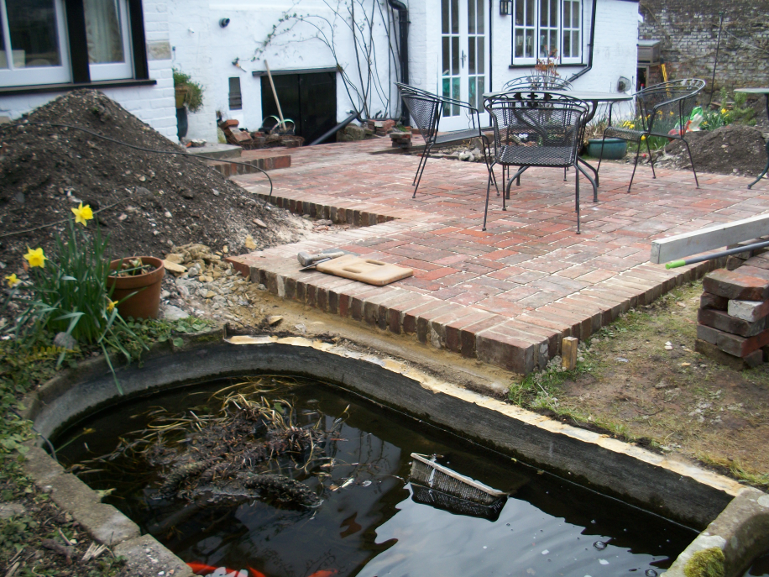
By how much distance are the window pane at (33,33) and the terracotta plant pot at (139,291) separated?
363 centimetres

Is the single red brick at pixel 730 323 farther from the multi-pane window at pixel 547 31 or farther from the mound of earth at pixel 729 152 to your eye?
the multi-pane window at pixel 547 31

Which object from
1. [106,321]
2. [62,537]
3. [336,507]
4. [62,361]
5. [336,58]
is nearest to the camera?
[62,537]

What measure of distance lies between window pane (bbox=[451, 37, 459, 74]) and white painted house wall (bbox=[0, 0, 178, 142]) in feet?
17.2

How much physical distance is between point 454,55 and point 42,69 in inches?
258

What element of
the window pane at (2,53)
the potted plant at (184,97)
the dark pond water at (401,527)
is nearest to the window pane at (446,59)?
the potted plant at (184,97)

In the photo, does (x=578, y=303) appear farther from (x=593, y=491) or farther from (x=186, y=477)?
(x=186, y=477)

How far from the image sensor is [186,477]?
227 cm

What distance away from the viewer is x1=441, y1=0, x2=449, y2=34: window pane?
1003cm

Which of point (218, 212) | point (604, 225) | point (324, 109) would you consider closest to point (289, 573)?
point (218, 212)

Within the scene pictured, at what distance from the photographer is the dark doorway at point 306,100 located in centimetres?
891

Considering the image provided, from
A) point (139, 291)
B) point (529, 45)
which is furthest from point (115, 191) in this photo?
point (529, 45)

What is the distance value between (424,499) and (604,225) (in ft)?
8.57

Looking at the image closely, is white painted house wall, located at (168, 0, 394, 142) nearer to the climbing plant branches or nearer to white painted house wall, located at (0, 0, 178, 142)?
the climbing plant branches

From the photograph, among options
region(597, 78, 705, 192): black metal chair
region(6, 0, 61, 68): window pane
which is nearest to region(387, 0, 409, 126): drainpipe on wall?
region(597, 78, 705, 192): black metal chair
